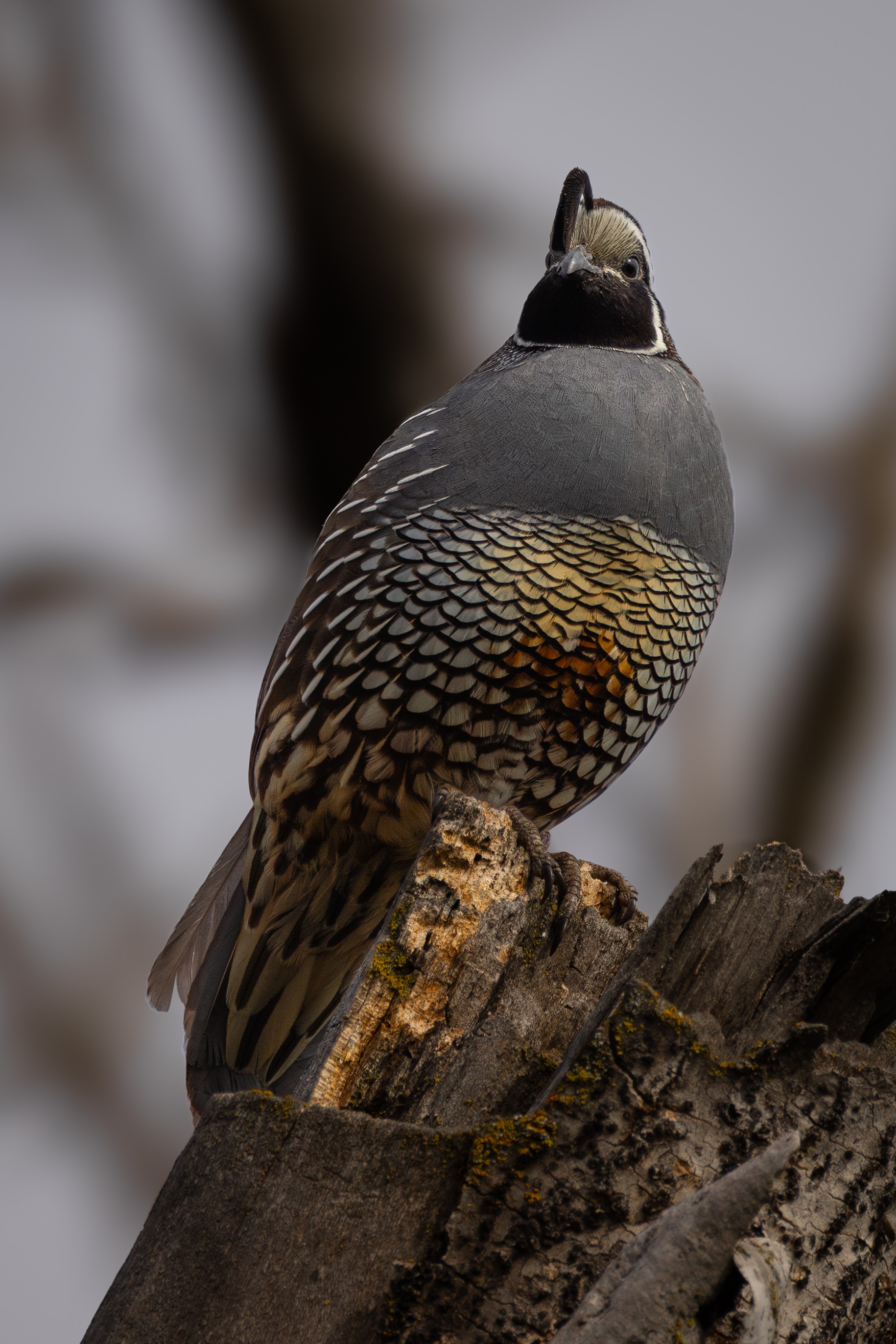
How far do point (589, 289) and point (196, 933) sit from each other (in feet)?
8.04

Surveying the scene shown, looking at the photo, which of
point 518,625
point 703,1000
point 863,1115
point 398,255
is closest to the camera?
point 863,1115

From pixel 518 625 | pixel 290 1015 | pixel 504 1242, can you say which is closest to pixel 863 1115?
pixel 504 1242

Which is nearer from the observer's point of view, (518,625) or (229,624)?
(518,625)

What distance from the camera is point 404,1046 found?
6.90ft

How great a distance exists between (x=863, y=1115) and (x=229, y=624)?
434cm

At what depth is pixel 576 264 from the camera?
13.6 ft

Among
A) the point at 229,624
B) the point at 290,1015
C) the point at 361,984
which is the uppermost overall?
the point at 361,984

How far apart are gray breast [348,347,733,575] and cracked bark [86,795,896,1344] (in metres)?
1.72

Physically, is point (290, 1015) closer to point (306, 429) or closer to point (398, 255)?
point (306, 429)

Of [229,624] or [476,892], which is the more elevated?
[476,892]

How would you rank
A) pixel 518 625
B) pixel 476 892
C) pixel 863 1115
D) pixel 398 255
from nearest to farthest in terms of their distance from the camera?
pixel 863 1115 < pixel 476 892 < pixel 518 625 < pixel 398 255

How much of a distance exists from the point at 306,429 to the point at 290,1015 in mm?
2258

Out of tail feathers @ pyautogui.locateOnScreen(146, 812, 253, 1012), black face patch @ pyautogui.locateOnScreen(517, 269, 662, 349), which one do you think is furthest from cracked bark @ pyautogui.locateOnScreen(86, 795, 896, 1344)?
black face patch @ pyautogui.locateOnScreen(517, 269, 662, 349)

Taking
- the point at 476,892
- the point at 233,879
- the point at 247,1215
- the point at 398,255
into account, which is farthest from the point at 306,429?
the point at 247,1215
